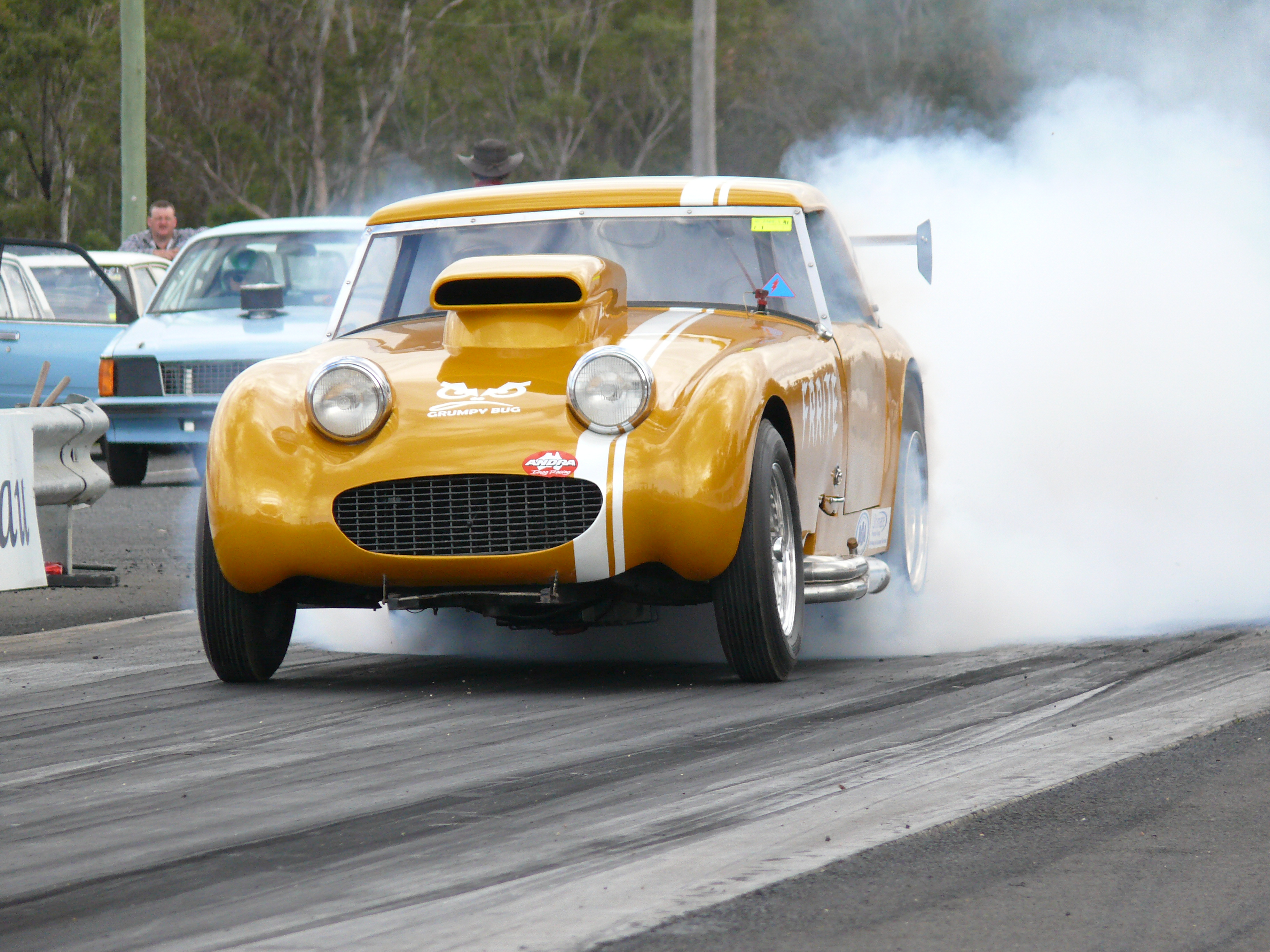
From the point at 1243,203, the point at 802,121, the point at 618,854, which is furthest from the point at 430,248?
the point at 802,121

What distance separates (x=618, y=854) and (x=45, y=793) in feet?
4.69

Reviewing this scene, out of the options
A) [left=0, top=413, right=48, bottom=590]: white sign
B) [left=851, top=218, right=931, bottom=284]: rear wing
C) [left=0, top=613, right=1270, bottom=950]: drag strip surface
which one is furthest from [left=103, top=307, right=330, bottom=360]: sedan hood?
[left=0, top=613, right=1270, bottom=950]: drag strip surface

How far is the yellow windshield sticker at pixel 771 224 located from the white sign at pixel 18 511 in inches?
137

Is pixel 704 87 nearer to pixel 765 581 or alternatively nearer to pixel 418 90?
pixel 765 581

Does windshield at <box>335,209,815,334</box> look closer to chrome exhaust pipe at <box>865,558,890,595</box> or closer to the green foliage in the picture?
chrome exhaust pipe at <box>865,558,890,595</box>

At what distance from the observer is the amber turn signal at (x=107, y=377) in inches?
557

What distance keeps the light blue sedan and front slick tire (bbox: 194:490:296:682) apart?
7300 millimetres

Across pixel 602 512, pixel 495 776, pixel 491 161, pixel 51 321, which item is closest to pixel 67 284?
pixel 51 321

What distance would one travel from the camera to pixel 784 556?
626 centimetres

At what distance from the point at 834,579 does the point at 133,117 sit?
18959 millimetres

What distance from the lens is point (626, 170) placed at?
50.2m

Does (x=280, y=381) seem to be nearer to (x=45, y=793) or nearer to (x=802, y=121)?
(x=45, y=793)

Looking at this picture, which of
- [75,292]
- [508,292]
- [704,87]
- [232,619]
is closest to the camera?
[232,619]

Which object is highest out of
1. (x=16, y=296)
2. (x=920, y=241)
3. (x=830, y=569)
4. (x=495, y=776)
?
(x=920, y=241)
